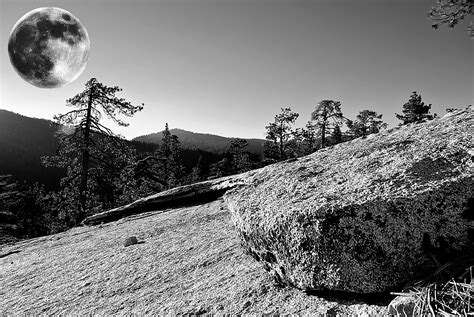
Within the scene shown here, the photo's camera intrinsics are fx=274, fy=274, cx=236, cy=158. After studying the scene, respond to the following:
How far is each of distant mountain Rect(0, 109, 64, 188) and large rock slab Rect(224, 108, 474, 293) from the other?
347 ft

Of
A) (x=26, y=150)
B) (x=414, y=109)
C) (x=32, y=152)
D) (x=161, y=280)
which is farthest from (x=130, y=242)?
(x=26, y=150)

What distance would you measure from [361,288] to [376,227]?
511 mm

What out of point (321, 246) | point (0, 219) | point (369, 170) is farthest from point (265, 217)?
point (0, 219)

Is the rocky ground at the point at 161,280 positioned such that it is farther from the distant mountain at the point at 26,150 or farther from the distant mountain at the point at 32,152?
the distant mountain at the point at 26,150

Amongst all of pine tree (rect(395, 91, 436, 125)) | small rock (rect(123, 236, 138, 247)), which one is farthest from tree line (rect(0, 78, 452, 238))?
small rock (rect(123, 236, 138, 247))

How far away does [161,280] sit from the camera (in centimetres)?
393

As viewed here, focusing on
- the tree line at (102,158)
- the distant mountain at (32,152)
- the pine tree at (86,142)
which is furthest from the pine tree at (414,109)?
the distant mountain at (32,152)

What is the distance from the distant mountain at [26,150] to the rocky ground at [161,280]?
10098 cm

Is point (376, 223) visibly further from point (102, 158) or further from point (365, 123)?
point (365, 123)

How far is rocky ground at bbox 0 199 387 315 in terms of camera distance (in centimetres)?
278

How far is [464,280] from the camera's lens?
6.01 ft

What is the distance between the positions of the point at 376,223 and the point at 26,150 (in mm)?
194768

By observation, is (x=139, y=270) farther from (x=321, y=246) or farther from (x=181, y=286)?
(x=321, y=246)

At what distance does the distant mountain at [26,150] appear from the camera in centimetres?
12238
